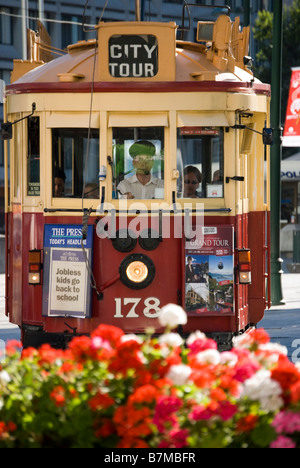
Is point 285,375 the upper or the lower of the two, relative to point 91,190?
lower

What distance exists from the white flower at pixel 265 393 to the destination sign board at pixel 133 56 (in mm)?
5571

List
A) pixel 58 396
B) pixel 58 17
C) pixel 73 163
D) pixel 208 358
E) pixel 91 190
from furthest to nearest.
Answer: pixel 58 17, pixel 73 163, pixel 91 190, pixel 208 358, pixel 58 396

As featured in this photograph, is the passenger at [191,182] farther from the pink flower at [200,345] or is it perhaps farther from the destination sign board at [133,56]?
the pink flower at [200,345]

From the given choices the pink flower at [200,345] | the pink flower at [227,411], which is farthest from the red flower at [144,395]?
the pink flower at [200,345]

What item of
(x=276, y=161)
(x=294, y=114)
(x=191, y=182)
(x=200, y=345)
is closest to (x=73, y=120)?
(x=191, y=182)

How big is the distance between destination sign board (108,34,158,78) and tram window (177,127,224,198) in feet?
2.25

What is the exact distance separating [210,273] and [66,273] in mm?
1264

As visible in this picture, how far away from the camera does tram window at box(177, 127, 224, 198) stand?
9711 mm

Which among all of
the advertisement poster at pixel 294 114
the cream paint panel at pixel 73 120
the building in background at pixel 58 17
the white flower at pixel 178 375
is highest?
the building in background at pixel 58 17

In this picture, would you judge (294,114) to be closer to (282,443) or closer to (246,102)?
(246,102)

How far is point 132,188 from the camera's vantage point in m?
9.69

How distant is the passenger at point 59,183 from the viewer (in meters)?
9.84
